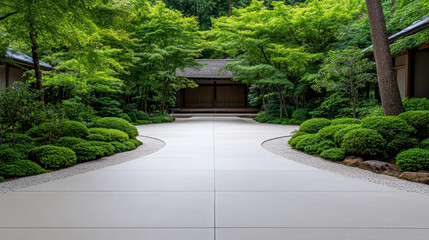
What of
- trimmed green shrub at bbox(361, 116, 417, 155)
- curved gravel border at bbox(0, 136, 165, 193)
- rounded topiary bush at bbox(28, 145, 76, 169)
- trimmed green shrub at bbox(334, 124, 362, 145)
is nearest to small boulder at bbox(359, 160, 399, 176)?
trimmed green shrub at bbox(361, 116, 417, 155)

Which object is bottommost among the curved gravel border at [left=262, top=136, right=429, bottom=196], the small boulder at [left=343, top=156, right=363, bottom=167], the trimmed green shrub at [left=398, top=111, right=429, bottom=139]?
the curved gravel border at [left=262, top=136, right=429, bottom=196]

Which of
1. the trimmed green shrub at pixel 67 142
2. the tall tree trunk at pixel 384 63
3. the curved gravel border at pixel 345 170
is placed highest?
the tall tree trunk at pixel 384 63

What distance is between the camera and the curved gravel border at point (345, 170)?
4664 mm

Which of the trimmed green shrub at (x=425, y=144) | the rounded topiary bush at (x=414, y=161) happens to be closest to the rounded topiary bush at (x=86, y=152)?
the rounded topiary bush at (x=414, y=161)

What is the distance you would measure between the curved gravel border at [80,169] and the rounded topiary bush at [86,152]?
0.46ft

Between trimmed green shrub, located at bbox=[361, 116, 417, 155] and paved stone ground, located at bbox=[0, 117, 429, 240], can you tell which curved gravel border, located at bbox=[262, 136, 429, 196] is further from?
trimmed green shrub, located at bbox=[361, 116, 417, 155]

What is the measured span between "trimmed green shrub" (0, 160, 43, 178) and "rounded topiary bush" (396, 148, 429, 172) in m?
6.78

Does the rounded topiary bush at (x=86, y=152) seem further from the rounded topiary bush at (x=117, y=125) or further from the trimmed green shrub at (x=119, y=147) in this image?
the rounded topiary bush at (x=117, y=125)

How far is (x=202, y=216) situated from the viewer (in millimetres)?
3393

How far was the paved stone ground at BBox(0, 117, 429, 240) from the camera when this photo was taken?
2988 mm

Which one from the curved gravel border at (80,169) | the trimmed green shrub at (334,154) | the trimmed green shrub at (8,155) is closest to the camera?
the curved gravel border at (80,169)

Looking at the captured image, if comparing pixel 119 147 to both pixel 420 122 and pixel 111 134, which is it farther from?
pixel 420 122

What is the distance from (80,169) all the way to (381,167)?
591 cm

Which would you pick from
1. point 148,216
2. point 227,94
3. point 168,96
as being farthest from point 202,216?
point 227,94
